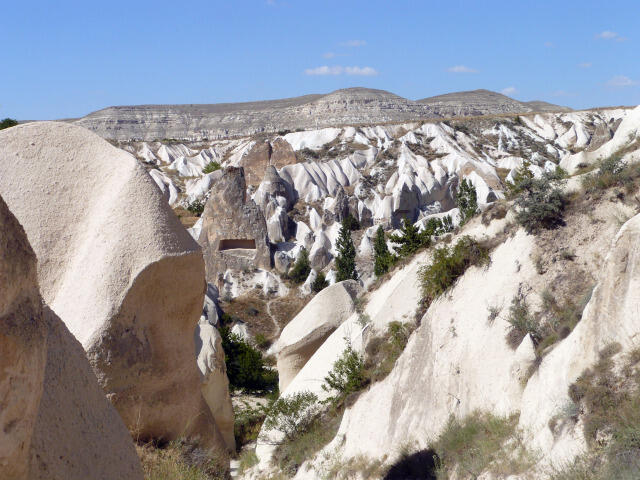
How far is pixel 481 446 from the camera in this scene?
22.8 feet

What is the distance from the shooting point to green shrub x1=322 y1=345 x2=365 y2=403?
1084 cm

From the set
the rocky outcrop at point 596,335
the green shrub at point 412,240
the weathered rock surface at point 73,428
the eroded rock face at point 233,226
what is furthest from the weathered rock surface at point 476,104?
the weathered rock surface at point 73,428

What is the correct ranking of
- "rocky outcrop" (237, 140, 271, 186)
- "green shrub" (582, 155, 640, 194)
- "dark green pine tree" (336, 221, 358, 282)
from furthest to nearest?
"rocky outcrop" (237, 140, 271, 186) < "dark green pine tree" (336, 221, 358, 282) < "green shrub" (582, 155, 640, 194)

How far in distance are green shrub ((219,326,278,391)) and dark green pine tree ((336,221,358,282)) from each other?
8.24 m

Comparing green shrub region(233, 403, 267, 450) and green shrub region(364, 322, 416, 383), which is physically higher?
green shrub region(364, 322, 416, 383)

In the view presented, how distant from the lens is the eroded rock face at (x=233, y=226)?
32.8m

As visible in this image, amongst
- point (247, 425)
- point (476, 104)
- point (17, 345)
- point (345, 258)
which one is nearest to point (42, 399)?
point (17, 345)

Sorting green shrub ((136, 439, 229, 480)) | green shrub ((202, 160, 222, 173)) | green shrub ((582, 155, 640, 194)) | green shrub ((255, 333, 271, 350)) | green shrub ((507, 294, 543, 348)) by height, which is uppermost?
green shrub ((202, 160, 222, 173))

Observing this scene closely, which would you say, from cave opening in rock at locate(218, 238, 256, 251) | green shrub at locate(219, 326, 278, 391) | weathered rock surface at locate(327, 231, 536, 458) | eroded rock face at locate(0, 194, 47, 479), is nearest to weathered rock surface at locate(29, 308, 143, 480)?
eroded rock face at locate(0, 194, 47, 479)

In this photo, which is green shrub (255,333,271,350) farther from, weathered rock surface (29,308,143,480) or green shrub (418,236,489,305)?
weathered rock surface (29,308,143,480)

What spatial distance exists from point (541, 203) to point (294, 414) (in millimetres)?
5184

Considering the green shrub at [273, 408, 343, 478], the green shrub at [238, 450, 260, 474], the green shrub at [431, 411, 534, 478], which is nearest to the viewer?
the green shrub at [431, 411, 534, 478]

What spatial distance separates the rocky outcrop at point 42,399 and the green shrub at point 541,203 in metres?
6.11

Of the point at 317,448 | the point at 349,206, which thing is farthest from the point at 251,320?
the point at 317,448
